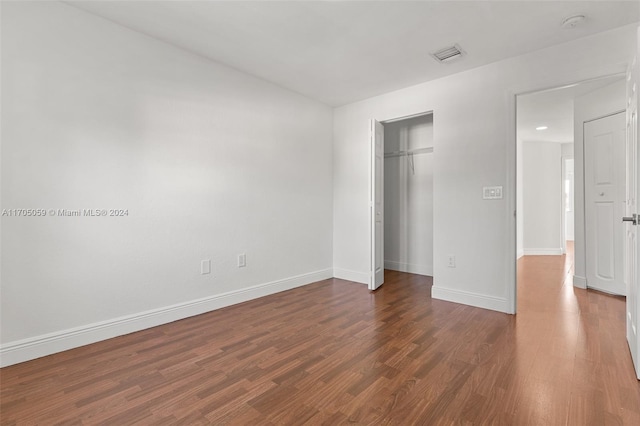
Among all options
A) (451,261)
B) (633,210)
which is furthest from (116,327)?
(633,210)

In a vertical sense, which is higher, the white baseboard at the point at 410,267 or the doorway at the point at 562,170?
the doorway at the point at 562,170

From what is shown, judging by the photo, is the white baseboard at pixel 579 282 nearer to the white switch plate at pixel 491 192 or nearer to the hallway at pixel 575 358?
the hallway at pixel 575 358

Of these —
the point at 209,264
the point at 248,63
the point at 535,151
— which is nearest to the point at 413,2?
the point at 248,63

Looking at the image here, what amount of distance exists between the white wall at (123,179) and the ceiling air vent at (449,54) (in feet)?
6.20

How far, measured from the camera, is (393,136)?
17.5ft

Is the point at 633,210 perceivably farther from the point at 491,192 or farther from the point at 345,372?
the point at 345,372

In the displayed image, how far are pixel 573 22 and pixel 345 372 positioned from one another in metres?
3.21

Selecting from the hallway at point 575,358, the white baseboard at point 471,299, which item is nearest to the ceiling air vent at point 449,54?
the white baseboard at point 471,299

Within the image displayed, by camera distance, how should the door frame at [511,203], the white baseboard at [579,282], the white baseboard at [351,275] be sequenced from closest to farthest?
the door frame at [511,203], the white baseboard at [579,282], the white baseboard at [351,275]

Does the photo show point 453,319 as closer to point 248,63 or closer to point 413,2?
point 413,2

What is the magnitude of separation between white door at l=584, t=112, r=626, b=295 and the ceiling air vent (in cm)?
234

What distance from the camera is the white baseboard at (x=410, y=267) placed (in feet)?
16.0

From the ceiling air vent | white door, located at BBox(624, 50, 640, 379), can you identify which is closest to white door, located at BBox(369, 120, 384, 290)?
the ceiling air vent

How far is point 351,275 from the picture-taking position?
4.51 m
